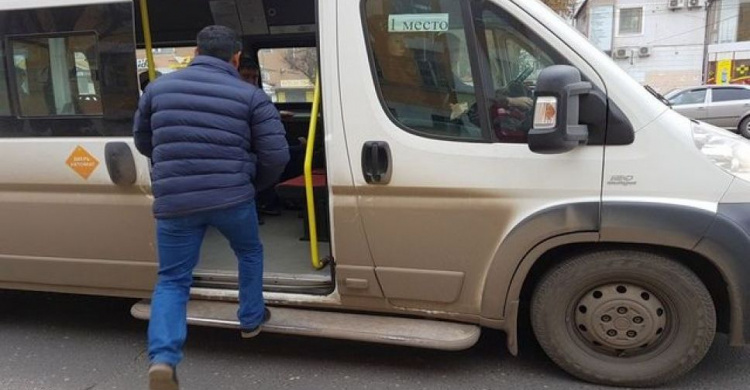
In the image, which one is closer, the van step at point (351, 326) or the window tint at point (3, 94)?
the van step at point (351, 326)

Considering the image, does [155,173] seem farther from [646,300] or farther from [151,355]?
[646,300]

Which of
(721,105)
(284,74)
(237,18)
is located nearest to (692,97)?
(721,105)

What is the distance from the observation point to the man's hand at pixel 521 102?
9.50ft

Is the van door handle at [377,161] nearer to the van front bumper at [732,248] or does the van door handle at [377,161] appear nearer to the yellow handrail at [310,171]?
the yellow handrail at [310,171]

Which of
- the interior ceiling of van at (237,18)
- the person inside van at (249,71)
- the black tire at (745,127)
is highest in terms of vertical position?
the interior ceiling of van at (237,18)

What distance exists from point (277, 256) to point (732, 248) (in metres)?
2.67

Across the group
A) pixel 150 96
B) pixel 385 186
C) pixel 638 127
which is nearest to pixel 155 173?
pixel 150 96

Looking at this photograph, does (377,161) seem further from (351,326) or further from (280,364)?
(280,364)

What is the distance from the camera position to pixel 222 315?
343cm

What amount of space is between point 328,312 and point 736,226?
206 centimetres

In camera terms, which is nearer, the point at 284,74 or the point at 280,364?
the point at 280,364

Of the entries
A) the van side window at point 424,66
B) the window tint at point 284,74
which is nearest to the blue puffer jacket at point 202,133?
the van side window at point 424,66

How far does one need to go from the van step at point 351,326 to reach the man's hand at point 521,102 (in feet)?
3.78

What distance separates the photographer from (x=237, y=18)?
590 cm
